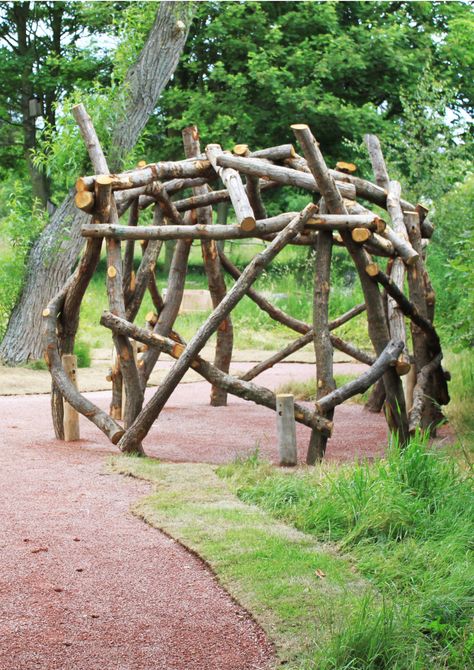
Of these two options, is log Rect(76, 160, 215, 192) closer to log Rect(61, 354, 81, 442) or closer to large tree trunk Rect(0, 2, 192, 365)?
log Rect(61, 354, 81, 442)

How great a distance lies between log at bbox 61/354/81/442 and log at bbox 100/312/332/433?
1032 millimetres

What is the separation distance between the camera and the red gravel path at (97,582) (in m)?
4.00

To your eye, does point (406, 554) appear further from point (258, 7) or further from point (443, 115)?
point (258, 7)

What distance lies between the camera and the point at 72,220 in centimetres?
1507

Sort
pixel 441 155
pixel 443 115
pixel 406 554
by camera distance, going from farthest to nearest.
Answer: pixel 443 115 < pixel 441 155 < pixel 406 554

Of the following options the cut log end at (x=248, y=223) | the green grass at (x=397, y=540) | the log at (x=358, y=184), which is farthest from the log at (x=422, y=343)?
the green grass at (x=397, y=540)

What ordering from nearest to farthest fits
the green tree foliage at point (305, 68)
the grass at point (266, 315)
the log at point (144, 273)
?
1. the log at point (144, 273)
2. the grass at point (266, 315)
3. the green tree foliage at point (305, 68)

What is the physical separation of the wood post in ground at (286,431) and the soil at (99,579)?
0.48 metres

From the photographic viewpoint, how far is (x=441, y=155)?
61.5 ft

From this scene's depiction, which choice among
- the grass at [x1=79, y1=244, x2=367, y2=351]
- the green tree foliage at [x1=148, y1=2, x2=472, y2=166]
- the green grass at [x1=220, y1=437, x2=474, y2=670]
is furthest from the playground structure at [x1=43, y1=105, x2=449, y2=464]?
the green tree foliage at [x1=148, y1=2, x2=472, y2=166]

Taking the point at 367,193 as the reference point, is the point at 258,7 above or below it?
above

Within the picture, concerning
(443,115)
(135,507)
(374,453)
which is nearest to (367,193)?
(374,453)

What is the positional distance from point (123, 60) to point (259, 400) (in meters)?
8.90

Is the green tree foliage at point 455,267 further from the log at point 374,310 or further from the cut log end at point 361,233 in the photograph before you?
the cut log end at point 361,233
